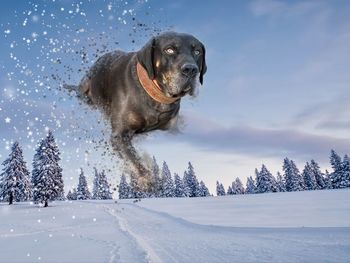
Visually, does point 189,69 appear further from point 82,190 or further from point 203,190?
point 203,190

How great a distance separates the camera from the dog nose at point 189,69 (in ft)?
15.5

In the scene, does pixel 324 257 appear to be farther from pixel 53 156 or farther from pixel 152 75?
pixel 53 156

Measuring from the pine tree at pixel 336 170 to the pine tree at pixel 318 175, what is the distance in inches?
492

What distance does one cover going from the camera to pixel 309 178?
228 ft

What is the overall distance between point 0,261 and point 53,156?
39.2 meters

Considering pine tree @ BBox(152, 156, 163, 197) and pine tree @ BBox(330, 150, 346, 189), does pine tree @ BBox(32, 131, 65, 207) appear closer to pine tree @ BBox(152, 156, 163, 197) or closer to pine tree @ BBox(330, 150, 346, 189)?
pine tree @ BBox(152, 156, 163, 197)

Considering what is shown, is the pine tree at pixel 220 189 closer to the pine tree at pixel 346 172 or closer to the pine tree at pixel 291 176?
the pine tree at pixel 291 176

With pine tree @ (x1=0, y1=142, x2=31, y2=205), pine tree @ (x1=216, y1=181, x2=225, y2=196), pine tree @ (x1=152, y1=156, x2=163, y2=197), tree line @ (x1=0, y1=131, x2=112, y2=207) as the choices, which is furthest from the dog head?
pine tree @ (x1=216, y1=181, x2=225, y2=196)

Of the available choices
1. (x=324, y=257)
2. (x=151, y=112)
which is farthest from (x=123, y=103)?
(x=324, y=257)

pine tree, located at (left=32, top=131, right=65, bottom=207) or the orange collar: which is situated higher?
pine tree, located at (left=32, top=131, right=65, bottom=207)

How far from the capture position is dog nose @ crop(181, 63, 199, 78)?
15.5 ft

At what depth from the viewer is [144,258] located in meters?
4.66

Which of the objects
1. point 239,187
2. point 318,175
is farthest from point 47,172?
point 239,187

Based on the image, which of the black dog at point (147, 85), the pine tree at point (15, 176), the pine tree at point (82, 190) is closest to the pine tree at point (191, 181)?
the pine tree at point (82, 190)
